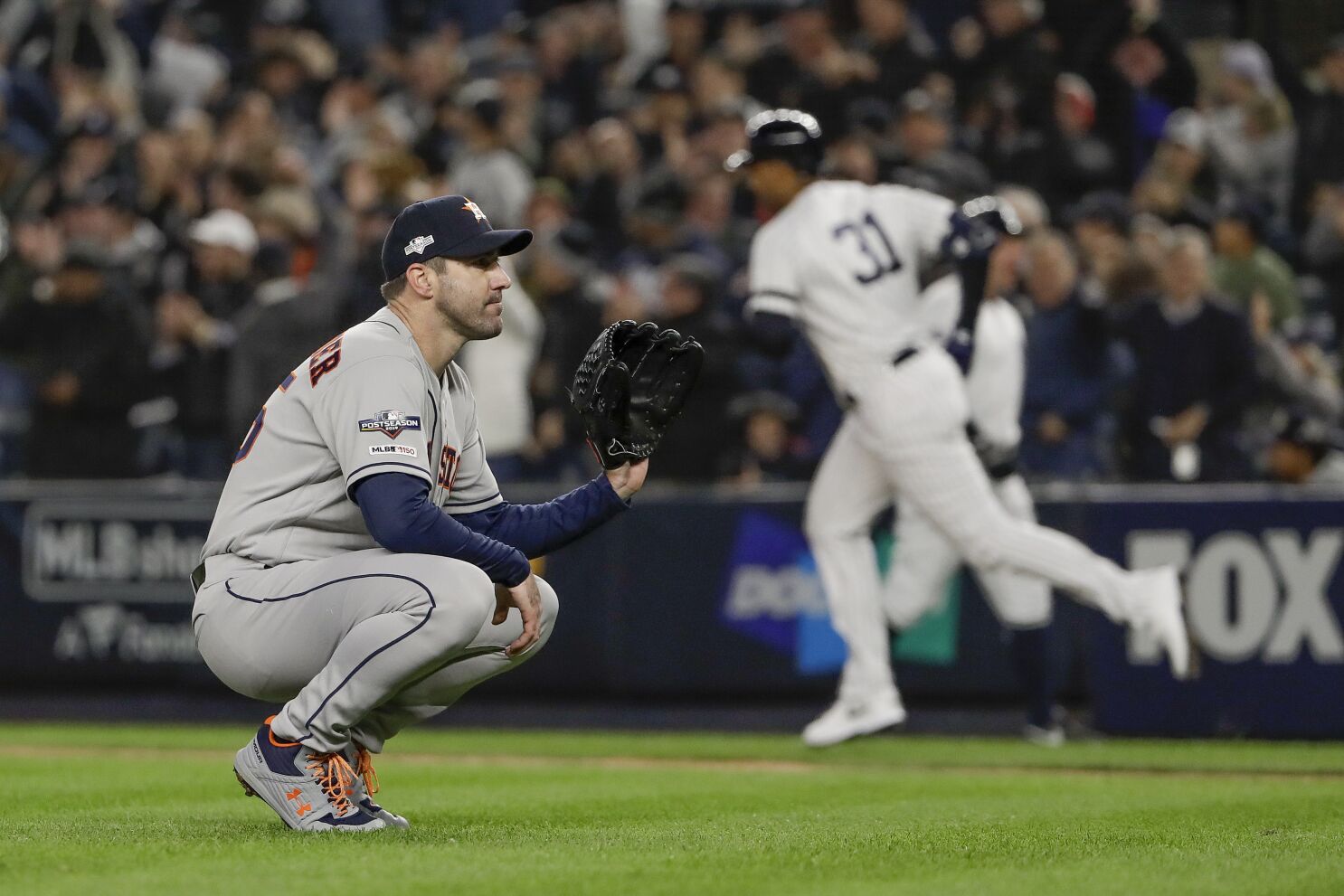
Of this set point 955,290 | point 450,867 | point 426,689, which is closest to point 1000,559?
point 955,290

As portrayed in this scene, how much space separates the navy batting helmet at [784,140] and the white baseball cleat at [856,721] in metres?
2.35

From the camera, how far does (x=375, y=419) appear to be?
A: 15.9ft

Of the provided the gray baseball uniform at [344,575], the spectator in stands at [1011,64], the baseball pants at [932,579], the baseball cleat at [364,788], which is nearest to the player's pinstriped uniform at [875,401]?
the baseball pants at [932,579]

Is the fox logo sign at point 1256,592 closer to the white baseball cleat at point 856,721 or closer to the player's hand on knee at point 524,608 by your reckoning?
the white baseball cleat at point 856,721

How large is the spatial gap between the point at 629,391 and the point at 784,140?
3.61 metres

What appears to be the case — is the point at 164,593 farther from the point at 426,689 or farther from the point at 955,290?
the point at 426,689

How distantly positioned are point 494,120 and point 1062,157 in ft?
12.3

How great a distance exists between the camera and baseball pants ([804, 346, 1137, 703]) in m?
8.30

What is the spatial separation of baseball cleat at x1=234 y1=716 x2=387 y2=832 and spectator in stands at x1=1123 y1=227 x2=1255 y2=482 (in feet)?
21.5

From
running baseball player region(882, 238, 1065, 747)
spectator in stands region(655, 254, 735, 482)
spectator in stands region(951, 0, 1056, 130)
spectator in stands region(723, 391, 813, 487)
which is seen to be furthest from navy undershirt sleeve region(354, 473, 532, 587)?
spectator in stands region(951, 0, 1056, 130)

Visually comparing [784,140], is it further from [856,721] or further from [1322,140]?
[1322,140]

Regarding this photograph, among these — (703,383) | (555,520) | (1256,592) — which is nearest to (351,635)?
(555,520)

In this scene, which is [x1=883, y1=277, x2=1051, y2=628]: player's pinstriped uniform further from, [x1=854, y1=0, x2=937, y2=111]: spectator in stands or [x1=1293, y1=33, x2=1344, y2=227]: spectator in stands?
[x1=854, y1=0, x2=937, y2=111]: spectator in stands

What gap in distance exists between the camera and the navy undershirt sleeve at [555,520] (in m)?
5.28
